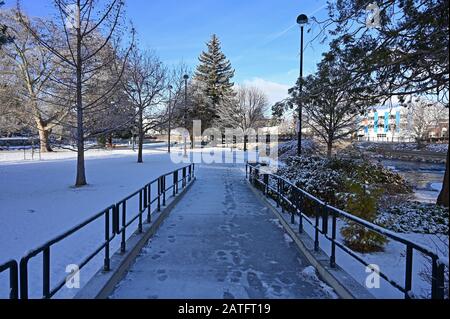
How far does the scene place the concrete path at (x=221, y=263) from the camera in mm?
4480

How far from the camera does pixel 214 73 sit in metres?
62.1

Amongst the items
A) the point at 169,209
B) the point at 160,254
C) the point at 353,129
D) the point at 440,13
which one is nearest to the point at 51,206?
the point at 169,209

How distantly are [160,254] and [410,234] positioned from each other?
4871mm

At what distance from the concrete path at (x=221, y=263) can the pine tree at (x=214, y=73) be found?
5200 centimetres

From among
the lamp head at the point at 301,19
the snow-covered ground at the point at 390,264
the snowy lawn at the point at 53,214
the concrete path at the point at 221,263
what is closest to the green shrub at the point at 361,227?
the snow-covered ground at the point at 390,264

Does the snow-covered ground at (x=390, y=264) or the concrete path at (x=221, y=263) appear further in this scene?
the snow-covered ground at (x=390, y=264)

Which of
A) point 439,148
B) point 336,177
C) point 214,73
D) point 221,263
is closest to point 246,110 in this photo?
point 214,73

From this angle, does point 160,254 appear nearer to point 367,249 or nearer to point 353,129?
point 367,249

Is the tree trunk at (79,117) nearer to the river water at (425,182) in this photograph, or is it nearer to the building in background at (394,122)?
the building in background at (394,122)

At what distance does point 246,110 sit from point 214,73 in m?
15.8

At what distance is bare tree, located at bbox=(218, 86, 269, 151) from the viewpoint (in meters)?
48.8

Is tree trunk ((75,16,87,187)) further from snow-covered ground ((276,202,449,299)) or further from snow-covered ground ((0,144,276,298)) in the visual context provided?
snow-covered ground ((276,202,449,299))

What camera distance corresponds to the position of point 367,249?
21.8 ft

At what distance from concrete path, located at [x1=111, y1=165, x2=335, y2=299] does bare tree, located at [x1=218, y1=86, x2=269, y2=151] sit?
39.5 metres
